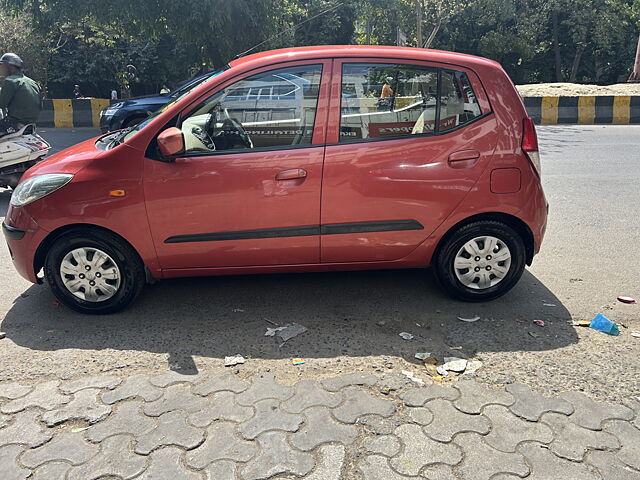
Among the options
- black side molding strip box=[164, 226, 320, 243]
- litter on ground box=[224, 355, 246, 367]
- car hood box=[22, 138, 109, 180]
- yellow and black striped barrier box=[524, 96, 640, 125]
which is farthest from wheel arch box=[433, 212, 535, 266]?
yellow and black striped barrier box=[524, 96, 640, 125]

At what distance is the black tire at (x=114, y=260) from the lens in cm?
386

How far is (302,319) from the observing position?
3.98 metres

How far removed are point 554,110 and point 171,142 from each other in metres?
15.7

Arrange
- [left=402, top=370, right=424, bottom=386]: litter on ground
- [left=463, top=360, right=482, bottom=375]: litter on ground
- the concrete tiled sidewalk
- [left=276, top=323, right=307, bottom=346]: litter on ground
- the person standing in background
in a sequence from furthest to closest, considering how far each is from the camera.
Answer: the person standing in background, [left=276, top=323, right=307, bottom=346]: litter on ground, [left=463, top=360, right=482, bottom=375]: litter on ground, [left=402, top=370, right=424, bottom=386]: litter on ground, the concrete tiled sidewalk

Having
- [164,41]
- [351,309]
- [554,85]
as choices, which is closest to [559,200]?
[351,309]

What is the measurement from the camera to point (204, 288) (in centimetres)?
449

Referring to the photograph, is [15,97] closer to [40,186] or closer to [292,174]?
[40,186]

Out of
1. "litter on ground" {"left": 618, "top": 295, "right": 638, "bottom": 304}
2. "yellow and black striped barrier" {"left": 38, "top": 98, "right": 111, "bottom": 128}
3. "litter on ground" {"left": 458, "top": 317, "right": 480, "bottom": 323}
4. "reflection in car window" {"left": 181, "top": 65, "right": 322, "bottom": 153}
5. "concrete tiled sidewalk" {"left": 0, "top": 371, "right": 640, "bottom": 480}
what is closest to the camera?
"concrete tiled sidewalk" {"left": 0, "top": 371, "right": 640, "bottom": 480}

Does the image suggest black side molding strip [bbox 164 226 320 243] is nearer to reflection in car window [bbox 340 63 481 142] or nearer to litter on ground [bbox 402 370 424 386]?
reflection in car window [bbox 340 63 481 142]

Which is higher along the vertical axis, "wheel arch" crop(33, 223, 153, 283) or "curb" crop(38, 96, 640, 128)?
"curb" crop(38, 96, 640, 128)

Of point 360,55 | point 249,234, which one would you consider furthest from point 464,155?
point 249,234

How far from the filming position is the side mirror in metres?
3.66

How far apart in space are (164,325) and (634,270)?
393cm

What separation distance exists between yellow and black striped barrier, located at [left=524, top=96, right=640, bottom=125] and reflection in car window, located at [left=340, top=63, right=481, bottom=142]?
13651mm
